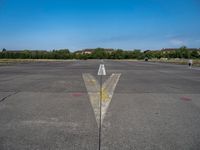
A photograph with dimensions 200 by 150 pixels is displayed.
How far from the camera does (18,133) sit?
130 inches

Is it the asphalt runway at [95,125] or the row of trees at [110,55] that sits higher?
the row of trees at [110,55]

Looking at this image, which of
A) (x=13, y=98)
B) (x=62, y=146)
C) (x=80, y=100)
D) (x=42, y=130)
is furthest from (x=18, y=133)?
(x=13, y=98)

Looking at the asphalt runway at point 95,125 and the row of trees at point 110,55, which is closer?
the asphalt runway at point 95,125

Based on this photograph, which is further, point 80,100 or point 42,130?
point 80,100

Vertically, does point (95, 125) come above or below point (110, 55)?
below

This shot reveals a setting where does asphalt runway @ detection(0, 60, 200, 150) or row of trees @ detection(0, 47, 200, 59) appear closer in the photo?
asphalt runway @ detection(0, 60, 200, 150)

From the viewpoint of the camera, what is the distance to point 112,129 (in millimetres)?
3494

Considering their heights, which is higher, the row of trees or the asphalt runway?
the row of trees

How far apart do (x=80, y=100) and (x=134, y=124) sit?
8.16ft

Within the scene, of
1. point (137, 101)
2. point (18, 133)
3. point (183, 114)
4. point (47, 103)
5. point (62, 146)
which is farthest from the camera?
point (137, 101)

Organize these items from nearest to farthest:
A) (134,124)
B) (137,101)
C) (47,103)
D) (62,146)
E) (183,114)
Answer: (62,146), (134,124), (183,114), (47,103), (137,101)

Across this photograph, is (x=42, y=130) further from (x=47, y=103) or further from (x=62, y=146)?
(x=47, y=103)

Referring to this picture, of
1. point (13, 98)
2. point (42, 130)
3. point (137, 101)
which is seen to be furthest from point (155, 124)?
point (13, 98)

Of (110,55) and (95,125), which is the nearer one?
(95,125)
